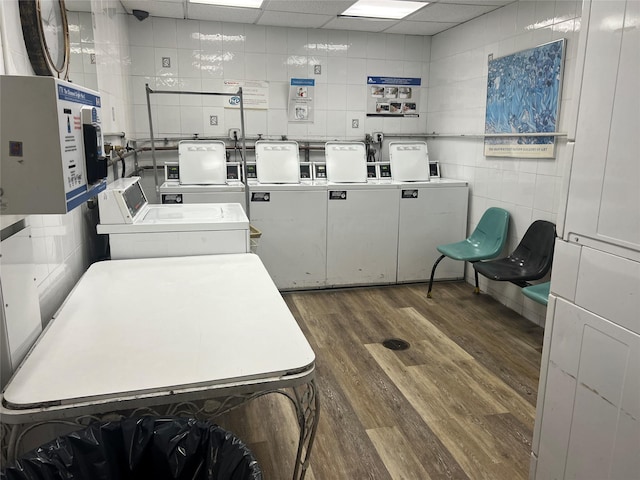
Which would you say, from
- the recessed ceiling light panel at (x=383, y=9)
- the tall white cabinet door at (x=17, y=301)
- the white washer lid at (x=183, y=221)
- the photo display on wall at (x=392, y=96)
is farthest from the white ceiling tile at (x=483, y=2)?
the tall white cabinet door at (x=17, y=301)

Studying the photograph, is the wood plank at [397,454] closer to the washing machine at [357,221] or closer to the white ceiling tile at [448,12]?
the washing machine at [357,221]

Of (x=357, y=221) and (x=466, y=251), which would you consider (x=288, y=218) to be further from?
(x=466, y=251)

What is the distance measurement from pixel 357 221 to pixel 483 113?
4.61ft

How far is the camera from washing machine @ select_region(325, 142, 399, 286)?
4.13 m

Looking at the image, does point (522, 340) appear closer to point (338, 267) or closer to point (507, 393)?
point (507, 393)

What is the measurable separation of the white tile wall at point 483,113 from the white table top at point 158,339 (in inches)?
94.4

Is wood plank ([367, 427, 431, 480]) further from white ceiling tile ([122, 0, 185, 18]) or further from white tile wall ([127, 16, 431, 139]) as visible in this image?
white ceiling tile ([122, 0, 185, 18])

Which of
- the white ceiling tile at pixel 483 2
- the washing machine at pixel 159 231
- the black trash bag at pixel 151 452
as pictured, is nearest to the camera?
the black trash bag at pixel 151 452

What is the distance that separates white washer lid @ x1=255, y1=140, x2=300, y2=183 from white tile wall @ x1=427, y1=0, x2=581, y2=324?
154 centimetres

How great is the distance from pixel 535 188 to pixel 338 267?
1720 millimetres

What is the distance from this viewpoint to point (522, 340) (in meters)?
3.27

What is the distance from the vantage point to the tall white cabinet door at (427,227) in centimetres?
426

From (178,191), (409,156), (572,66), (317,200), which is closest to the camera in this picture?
(572,66)

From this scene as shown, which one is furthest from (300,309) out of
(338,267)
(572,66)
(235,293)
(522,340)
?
(572,66)
